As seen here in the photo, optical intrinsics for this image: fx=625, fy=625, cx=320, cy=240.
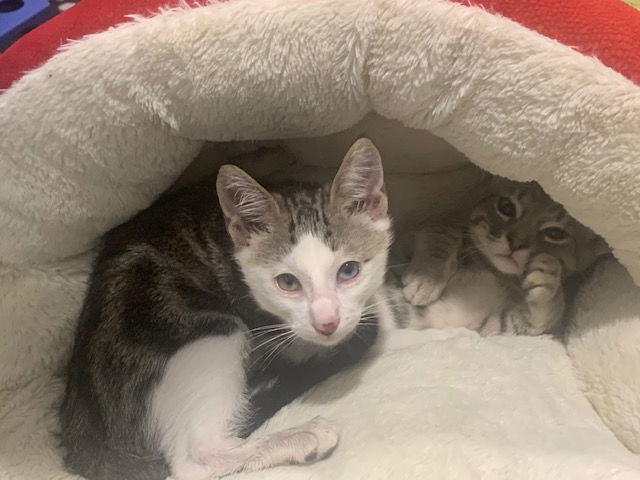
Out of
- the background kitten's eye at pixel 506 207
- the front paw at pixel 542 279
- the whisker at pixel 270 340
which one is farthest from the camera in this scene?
the background kitten's eye at pixel 506 207

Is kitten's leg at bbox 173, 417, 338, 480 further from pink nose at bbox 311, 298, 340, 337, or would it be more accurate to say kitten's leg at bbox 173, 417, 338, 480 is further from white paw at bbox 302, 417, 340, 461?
pink nose at bbox 311, 298, 340, 337

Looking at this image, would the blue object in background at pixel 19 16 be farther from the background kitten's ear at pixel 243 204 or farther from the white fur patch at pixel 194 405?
the white fur patch at pixel 194 405

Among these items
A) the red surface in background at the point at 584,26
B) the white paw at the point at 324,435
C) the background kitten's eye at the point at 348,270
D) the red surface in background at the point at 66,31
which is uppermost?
the red surface in background at the point at 66,31

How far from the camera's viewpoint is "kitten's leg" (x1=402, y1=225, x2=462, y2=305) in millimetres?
1405

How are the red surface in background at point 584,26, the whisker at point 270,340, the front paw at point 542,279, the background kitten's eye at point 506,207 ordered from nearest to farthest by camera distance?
the red surface in background at point 584,26, the whisker at point 270,340, the front paw at point 542,279, the background kitten's eye at point 506,207

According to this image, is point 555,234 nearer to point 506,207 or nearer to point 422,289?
point 506,207

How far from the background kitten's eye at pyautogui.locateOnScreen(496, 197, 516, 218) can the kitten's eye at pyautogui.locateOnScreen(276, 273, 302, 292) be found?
22.1 inches

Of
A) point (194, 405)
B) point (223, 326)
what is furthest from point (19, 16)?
point (194, 405)

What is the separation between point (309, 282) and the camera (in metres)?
1.11

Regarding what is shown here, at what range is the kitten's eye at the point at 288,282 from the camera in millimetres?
1142

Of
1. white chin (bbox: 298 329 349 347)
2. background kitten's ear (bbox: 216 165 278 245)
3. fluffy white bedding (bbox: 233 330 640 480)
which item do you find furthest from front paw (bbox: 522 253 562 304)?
background kitten's ear (bbox: 216 165 278 245)

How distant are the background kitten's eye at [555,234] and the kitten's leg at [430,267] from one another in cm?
20

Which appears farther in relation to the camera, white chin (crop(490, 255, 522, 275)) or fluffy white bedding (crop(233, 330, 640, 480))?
white chin (crop(490, 255, 522, 275))

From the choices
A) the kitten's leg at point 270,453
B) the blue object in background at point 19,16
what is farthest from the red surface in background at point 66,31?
the kitten's leg at point 270,453
